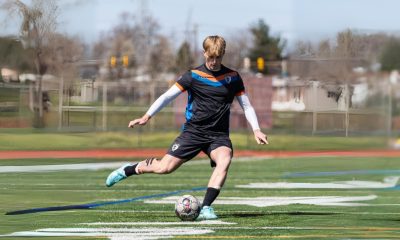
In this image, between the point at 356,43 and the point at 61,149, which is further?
the point at 61,149

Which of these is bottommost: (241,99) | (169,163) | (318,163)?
(318,163)

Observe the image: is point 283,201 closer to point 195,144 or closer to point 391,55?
point 195,144

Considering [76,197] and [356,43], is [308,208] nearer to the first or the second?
[76,197]

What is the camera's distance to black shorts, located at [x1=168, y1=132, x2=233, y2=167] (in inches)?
382

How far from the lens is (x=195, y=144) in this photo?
973cm

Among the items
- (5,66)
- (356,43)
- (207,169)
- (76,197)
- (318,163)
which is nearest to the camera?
(76,197)

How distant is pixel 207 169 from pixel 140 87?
19888 mm

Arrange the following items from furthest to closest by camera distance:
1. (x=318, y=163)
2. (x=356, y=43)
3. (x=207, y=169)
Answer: (x=318, y=163) → (x=207, y=169) → (x=356, y=43)

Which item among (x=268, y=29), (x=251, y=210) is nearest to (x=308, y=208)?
(x=251, y=210)

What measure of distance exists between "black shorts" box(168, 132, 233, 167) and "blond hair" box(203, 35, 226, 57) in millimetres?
876

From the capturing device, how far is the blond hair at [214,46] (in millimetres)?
9359

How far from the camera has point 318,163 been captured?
2189cm

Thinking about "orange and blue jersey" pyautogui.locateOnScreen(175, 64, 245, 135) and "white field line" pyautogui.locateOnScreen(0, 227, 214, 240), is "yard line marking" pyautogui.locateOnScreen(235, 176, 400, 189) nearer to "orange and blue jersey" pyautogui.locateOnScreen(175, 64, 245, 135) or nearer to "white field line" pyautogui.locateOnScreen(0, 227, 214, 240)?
"orange and blue jersey" pyautogui.locateOnScreen(175, 64, 245, 135)

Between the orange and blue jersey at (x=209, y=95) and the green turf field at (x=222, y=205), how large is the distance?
940 millimetres
